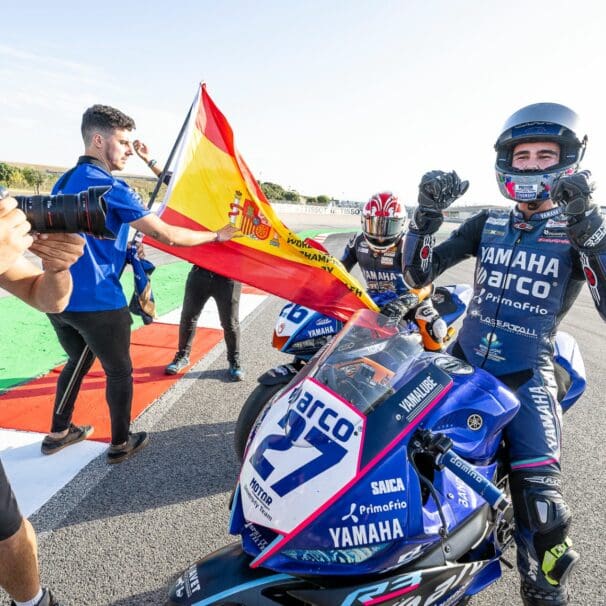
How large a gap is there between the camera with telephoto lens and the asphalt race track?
172cm

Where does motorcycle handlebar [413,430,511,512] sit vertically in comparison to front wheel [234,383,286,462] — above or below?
above

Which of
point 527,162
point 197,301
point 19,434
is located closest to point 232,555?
point 527,162

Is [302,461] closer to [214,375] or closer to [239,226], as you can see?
[239,226]

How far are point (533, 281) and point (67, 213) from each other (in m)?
2.19

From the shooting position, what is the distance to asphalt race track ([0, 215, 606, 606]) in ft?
7.41

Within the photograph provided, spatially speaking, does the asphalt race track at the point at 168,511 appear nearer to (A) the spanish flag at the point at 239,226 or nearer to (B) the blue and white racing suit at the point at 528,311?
(B) the blue and white racing suit at the point at 528,311

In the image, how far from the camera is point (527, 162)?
240 centimetres

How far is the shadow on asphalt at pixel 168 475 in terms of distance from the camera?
275 cm

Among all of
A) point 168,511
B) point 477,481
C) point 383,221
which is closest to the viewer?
point 477,481

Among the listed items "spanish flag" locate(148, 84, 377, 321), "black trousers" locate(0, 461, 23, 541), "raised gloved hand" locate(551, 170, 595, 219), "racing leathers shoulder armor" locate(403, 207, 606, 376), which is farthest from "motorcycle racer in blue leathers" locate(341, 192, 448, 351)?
"black trousers" locate(0, 461, 23, 541)

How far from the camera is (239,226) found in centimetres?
393

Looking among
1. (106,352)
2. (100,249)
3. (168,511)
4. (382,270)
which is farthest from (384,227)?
(168,511)

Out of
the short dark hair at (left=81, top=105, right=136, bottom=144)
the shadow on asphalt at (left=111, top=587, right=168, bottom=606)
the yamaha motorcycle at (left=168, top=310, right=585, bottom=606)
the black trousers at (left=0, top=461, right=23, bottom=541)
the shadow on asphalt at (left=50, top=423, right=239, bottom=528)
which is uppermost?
the short dark hair at (left=81, top=105, right=136, bottom=144)

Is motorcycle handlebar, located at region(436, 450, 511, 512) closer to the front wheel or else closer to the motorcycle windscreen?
the motorcycle windscreen
